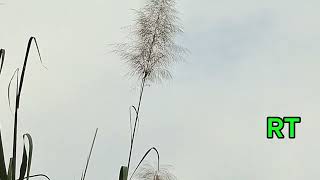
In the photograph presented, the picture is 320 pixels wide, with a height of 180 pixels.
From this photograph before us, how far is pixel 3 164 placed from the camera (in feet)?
3.68

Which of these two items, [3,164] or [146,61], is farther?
[146,61]

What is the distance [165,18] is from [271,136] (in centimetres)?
178

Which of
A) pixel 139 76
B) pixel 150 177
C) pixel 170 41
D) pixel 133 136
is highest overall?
pixel 170 41

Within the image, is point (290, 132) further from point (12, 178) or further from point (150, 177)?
point (12, 178)

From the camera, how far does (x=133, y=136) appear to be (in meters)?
1.74

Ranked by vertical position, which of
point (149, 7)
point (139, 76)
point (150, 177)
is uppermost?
point (149, 7)

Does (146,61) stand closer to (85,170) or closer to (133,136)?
(133,136)

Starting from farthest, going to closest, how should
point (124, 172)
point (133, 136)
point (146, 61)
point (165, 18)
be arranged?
point (165, 18), point (146, 61), point (133, 136), point (124, 172)

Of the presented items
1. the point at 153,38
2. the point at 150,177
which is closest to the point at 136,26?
the point at 153,38

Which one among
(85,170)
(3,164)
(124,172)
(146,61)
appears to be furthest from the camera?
(146,61)

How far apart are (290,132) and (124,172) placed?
283 cm

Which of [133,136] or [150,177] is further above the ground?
[133,136]

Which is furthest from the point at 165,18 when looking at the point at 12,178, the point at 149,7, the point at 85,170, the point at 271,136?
the point at 271,136

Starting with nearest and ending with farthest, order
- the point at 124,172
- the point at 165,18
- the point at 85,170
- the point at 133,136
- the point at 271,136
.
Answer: the point at 124,172, the point at 85,170, the point at 133,136, the point at 165,18, the point at 271,136
